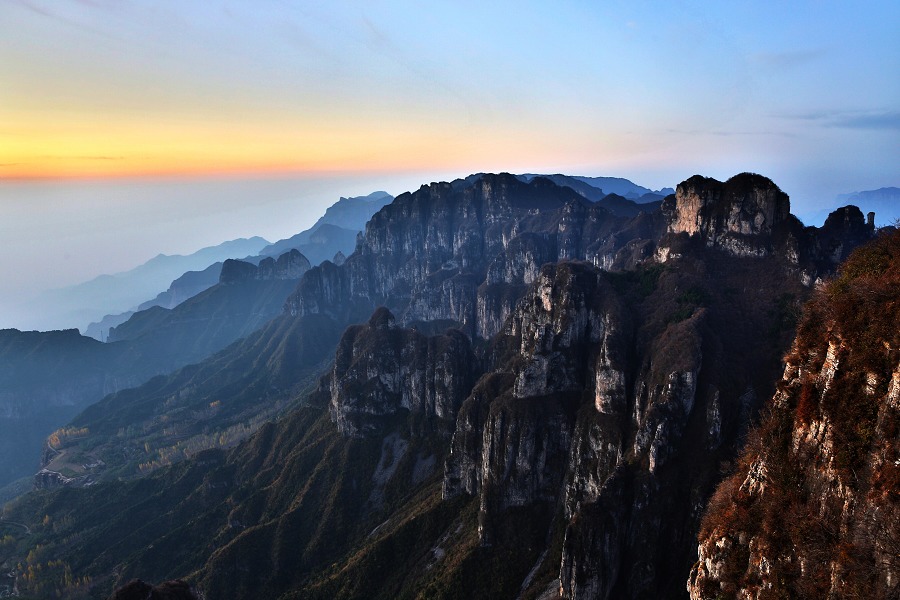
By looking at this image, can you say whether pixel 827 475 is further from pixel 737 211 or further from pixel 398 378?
pixel 398 378

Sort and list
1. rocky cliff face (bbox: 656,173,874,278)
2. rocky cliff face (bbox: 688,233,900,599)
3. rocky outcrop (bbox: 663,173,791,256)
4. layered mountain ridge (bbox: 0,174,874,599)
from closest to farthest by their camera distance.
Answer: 1. rocky cliff face (bbox: 688,233,900,599)
2. layered mountain ridge (bbox: 0,174,874,599)
3. rocky cliff face (bbox: 656,173,874,278)
4. rocky outcrop (bbox: 663,173,791,256)

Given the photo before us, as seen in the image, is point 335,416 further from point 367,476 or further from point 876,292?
point 876,292

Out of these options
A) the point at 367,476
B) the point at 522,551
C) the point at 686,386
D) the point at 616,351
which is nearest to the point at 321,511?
the point at 367,476

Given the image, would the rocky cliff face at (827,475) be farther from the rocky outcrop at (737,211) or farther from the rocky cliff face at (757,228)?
the rocky outcrop at (737,211)

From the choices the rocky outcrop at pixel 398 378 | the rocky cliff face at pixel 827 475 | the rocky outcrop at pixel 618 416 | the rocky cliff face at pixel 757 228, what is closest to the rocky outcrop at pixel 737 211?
the rocky cliff face at pixel 757 228

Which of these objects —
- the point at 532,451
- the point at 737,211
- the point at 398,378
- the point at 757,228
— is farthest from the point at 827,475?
the point at 398,378

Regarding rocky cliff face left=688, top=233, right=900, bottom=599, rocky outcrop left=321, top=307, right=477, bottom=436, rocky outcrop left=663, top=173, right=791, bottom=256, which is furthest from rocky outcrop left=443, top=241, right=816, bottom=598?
rocky cliff face left=688, top=233, right=900, bottom=599

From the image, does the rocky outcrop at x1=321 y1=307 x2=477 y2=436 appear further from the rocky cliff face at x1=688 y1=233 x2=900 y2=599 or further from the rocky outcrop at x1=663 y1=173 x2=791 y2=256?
the rocky cliff face at x1=688 y1=233 x2=900 y2=599
